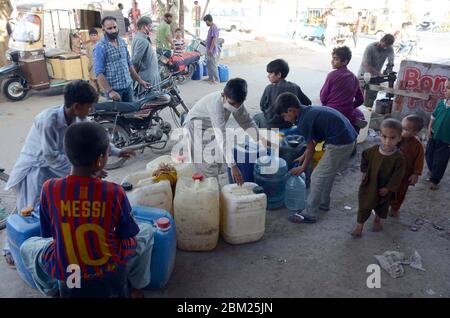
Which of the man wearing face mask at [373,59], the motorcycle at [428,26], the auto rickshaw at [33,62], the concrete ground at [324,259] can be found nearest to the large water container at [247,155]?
the concrete ground at [324,259]

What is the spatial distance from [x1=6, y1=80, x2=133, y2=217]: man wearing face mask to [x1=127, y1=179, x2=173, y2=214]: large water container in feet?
1.92

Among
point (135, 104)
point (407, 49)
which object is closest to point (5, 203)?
point (135, 104)

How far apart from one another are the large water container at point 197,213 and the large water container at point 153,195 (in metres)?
0.13

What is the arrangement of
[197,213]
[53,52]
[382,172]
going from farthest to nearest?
[53,52]
[382,172]
[197,213]

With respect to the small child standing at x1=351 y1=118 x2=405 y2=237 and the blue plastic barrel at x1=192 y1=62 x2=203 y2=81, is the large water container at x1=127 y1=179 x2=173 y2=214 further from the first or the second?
the blue plastic barrel at x1=192 y1=62 x2=203 y2=81

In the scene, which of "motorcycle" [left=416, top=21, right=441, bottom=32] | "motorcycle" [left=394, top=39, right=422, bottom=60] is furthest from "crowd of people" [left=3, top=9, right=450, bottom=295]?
"motorcycle" [left=416, top=21, right=441, bottom=32]

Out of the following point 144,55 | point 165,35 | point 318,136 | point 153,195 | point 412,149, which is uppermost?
point 165,35

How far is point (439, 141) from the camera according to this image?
442cm

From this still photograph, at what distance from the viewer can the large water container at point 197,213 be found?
10.2 feet

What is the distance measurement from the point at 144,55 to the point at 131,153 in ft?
12.5

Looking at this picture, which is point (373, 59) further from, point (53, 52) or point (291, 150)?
point (53, 52)

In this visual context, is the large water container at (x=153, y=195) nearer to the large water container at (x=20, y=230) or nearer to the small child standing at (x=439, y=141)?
the large water container at (x=20, y=230)
